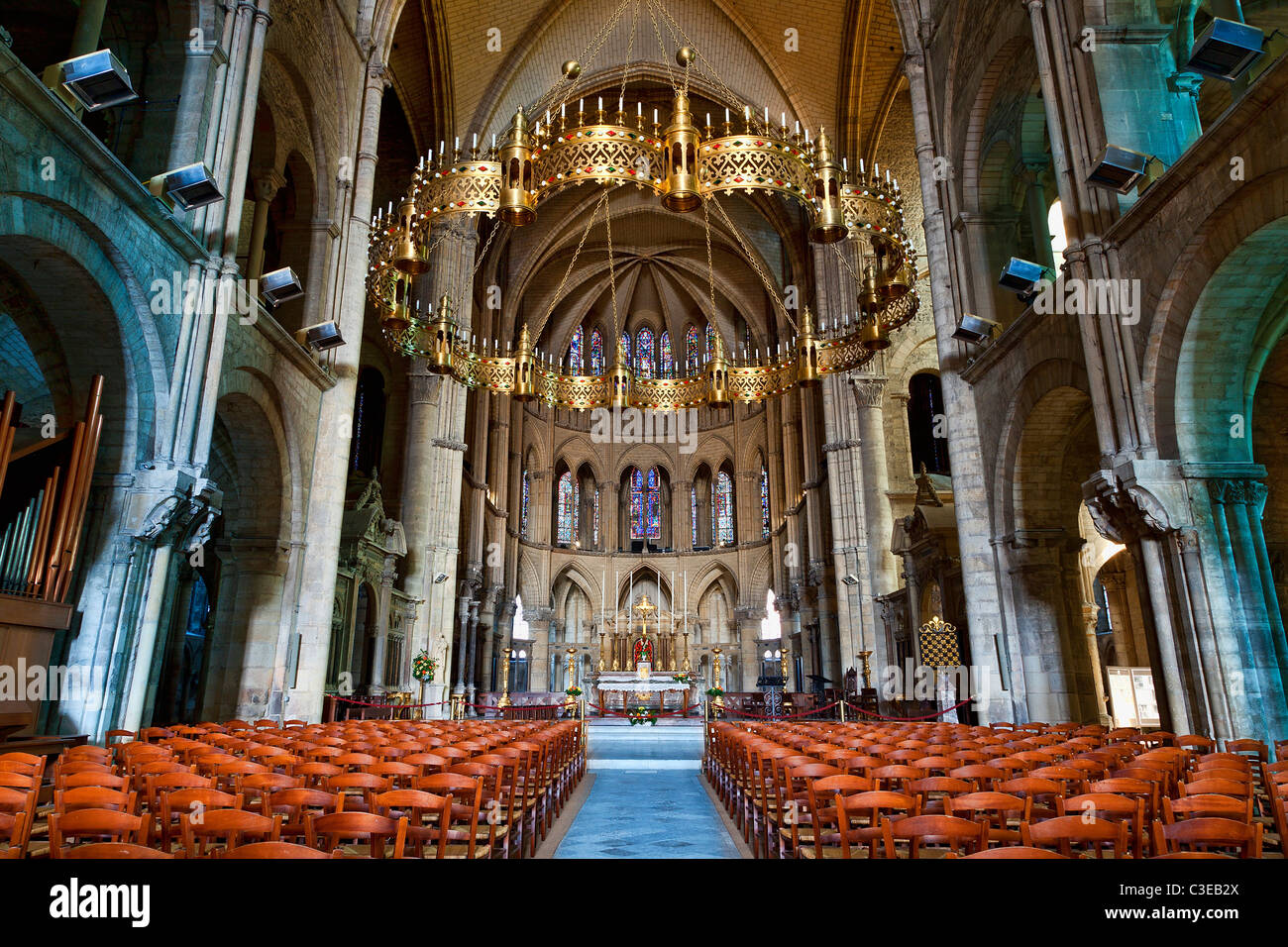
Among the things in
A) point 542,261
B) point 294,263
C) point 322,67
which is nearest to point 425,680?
point 294,263

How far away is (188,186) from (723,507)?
3100cm

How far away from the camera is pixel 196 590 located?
1734cm

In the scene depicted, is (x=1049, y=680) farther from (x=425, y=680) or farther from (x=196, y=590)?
(x=196, y=590)

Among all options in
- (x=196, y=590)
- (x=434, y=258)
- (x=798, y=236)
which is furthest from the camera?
(x=798, y=236)

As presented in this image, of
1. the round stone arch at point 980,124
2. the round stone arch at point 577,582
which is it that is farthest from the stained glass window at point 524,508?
the round stone arch at point 980,124

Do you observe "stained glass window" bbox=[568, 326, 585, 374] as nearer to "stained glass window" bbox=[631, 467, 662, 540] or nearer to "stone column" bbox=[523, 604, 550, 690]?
"stained glass window" bbox=[631, 467, 662, 540]

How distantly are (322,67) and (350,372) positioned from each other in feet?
17.7

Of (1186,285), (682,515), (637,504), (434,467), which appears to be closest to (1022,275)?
(1186,285)

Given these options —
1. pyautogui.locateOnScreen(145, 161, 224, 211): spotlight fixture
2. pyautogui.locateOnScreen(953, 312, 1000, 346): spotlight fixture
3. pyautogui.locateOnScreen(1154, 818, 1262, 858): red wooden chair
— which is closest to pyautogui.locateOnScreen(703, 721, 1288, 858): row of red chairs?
pyautogui.locateOnScreen(1154, 818, 1262, 858): red wooden chair

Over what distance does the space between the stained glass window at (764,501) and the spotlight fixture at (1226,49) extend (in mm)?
27956

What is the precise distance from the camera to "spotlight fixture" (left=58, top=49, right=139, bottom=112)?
760 cm

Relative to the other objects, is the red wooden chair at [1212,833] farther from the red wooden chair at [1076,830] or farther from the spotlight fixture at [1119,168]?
the spotlight fixture at [1119,168]

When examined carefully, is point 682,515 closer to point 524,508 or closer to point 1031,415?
point 524,508
